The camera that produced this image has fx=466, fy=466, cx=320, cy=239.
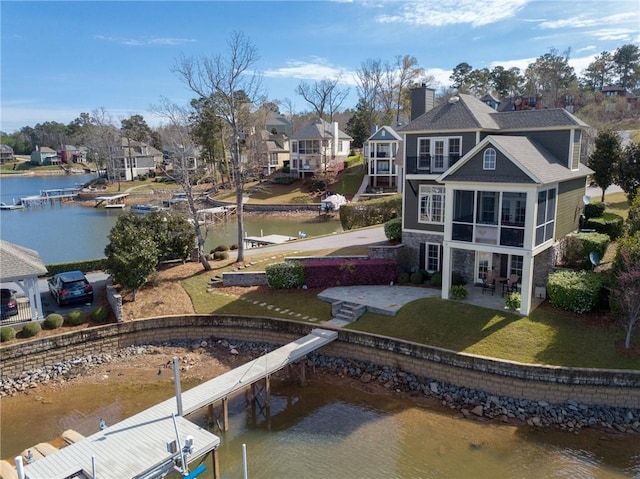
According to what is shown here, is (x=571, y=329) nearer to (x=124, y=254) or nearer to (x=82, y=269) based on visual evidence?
(x=124, y=254)

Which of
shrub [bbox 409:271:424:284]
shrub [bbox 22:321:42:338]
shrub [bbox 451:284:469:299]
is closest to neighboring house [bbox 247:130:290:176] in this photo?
shrub [bbox 409:271:424:284]

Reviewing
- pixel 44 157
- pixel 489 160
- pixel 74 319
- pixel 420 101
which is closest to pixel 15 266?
pixel 74 319

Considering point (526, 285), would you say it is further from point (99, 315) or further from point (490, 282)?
point (99, 315)

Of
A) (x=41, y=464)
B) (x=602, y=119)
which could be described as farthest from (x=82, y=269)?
(x=602, y=119)

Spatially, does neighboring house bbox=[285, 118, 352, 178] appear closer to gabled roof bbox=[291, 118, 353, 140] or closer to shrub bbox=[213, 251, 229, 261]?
gabled roof bbox=[291, 118, 353, 140]

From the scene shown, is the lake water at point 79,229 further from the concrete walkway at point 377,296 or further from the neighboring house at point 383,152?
the concrete walkway at point 377,296

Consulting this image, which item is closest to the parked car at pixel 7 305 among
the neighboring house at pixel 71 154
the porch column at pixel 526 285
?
the porch column at pixel 526 285
